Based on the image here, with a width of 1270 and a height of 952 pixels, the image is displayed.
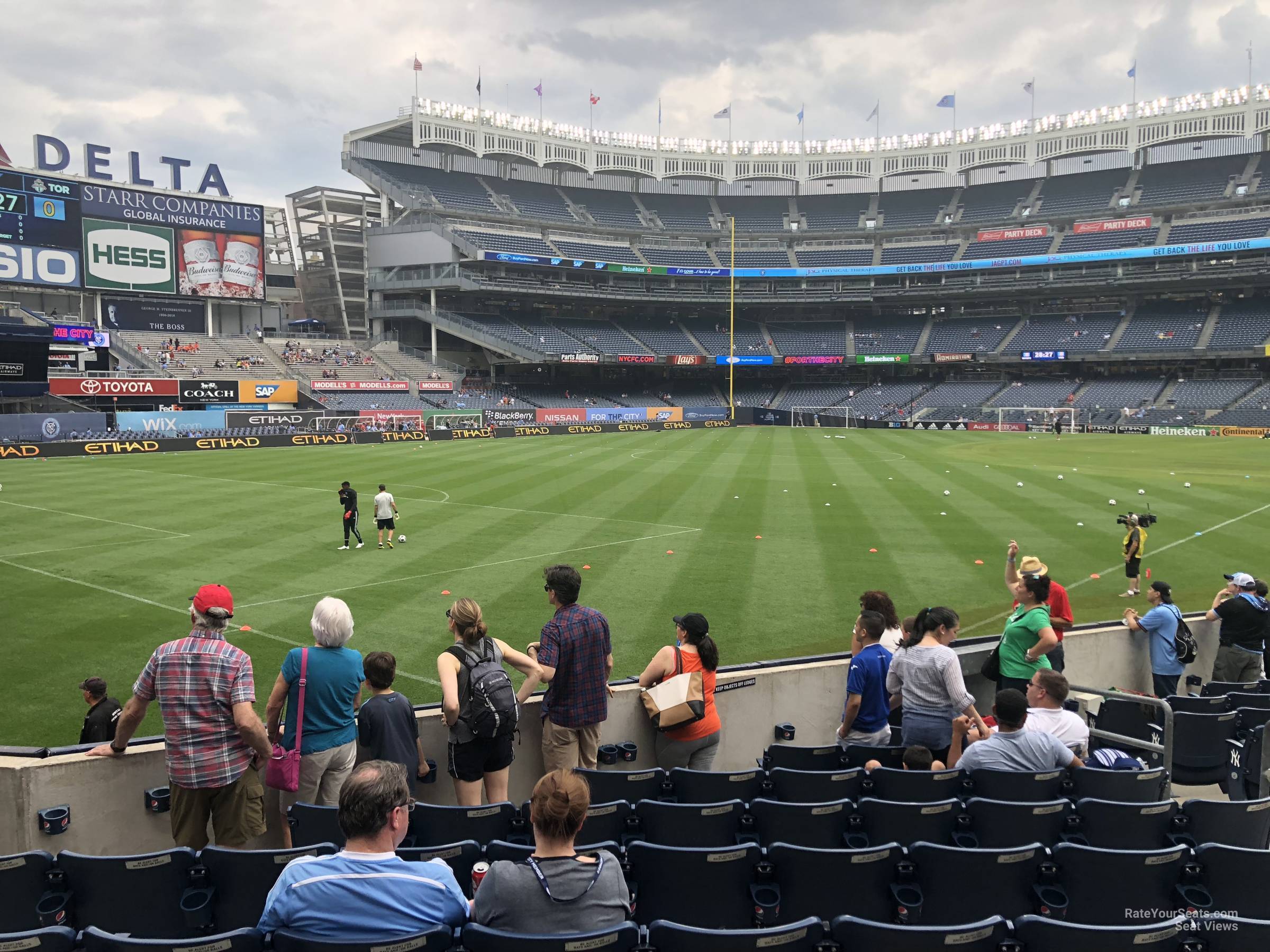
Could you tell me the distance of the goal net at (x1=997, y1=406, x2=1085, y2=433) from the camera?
67.2 meters

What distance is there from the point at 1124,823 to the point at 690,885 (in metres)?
2.95

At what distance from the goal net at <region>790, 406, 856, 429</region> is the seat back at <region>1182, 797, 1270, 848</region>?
69396 mm

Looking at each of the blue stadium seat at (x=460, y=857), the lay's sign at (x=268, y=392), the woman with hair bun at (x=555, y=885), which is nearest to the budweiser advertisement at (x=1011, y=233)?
the lay's sign at (x=268, y=392)

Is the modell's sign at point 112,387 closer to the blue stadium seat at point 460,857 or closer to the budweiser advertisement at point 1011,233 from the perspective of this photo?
the blue stadium seat at point 460,857

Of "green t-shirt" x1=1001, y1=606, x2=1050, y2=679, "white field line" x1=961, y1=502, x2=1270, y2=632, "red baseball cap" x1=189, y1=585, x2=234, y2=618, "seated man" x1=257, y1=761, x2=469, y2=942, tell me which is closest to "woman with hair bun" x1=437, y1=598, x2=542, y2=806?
"red baseball cap" x1=189, y1=585, x2=234, y2=618

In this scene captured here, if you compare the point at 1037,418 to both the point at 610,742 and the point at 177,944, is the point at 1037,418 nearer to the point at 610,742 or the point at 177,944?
the point at 610,742

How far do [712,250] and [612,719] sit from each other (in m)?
90.3

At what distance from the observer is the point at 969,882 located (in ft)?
15.0

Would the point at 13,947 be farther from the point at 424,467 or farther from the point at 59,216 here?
the point at 59,216

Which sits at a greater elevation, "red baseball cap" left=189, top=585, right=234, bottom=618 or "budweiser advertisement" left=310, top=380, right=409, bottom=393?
"budweiser advertisement" left=310, top=380, right=409, bottom=393

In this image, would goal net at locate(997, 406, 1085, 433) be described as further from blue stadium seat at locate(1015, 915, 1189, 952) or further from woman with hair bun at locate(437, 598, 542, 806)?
blue stadium seat at locate(1015, 915, 1189, 952)

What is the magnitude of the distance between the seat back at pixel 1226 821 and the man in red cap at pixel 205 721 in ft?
19.3

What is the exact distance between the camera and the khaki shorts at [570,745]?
22.2 ft

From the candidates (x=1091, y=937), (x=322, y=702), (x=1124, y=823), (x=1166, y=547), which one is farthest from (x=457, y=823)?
(x=1166, y=547)
